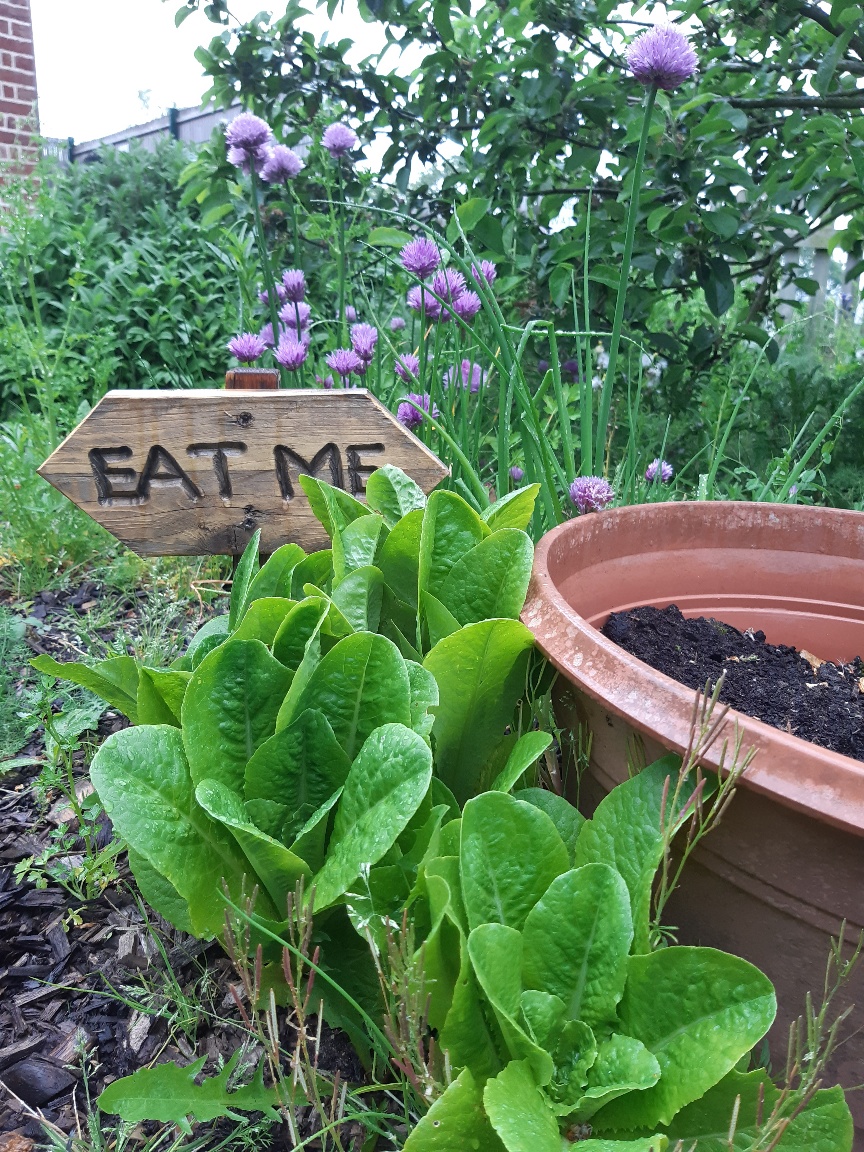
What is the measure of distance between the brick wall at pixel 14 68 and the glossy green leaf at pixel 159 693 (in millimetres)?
6080

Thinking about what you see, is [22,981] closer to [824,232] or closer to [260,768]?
[260,768]

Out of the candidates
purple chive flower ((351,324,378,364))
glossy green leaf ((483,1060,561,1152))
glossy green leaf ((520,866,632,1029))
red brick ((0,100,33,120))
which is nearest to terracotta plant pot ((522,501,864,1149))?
glossy green leaf ((520,866,632,1029))

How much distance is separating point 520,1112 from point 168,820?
0.41 m

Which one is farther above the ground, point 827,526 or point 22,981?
point 827,526

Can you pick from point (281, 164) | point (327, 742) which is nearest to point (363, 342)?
point (281, 164)

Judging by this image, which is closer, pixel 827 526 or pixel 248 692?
pixel 248 692

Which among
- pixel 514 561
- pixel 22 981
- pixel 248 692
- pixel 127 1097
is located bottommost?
pixel 22 981

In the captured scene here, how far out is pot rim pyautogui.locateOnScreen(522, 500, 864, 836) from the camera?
59cm

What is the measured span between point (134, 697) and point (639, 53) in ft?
3.57

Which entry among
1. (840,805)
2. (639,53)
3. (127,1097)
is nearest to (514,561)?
(840,805)

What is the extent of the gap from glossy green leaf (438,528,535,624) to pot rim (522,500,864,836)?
0.02 meters

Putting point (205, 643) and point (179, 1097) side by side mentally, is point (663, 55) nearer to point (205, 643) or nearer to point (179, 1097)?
point (205, 643)

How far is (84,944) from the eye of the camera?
3.30ft

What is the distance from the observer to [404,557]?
3.43ft
